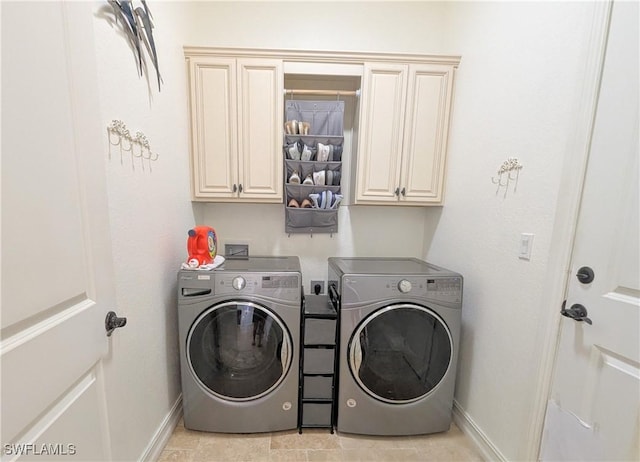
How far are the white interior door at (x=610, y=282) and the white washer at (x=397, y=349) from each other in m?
0.52

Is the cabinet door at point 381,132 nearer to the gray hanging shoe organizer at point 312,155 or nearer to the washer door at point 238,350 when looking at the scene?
the gray hanging shoe organizer at point 312,155

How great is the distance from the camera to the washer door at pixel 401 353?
4.64 feet

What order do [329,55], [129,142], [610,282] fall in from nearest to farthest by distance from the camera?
[610,282] < [129,142] < [329,55]

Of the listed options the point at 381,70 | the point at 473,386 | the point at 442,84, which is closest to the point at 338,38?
the point at 381,70

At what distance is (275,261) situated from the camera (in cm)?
176

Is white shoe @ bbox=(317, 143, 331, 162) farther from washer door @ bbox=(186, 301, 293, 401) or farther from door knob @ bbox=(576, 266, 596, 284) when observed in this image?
door knob @ bbox=(576, 266, 596, 284)

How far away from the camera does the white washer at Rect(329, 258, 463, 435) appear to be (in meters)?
1.38

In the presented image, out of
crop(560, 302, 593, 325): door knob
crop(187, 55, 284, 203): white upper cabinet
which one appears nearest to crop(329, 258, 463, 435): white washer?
crop(560, 302, 593, 325): door knob

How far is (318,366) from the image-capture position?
4.83ft

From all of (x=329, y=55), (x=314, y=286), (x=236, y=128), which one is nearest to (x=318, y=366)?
(x=314, y=286)

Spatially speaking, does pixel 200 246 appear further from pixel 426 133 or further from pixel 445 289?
pixel 426 133

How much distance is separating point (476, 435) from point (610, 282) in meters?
1.15

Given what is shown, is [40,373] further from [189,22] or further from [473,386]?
[189,22]

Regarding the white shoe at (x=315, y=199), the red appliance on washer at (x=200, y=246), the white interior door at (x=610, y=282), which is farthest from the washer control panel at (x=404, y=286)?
the red appliance on washer at (x=200, y=246)
